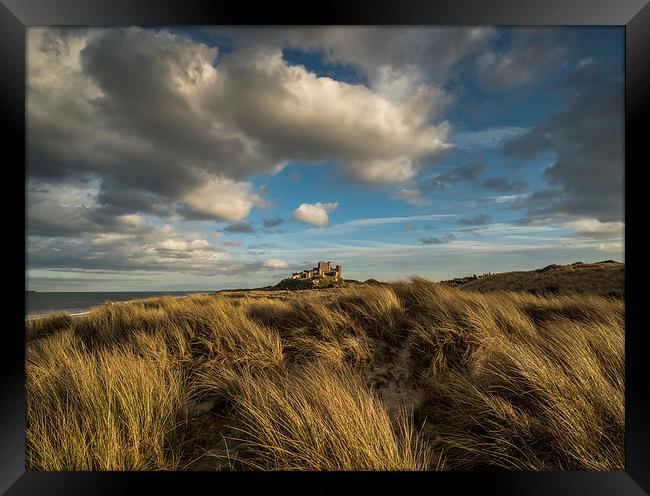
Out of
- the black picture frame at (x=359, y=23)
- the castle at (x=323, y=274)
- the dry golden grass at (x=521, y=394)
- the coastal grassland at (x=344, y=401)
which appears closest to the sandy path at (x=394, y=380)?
the coastal grassland at (x=344, y=401)

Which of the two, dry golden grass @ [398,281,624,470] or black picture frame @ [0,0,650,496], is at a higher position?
black picture frame @ [0,0,650,496]

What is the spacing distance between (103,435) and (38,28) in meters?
2.77

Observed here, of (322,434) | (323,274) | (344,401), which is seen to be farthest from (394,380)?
(323,274)

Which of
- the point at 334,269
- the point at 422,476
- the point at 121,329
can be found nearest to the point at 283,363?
the point at 422,476

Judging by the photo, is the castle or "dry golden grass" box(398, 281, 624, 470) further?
the castle

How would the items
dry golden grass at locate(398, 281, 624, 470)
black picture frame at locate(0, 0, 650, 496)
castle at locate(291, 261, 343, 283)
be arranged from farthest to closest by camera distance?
1. castle at locate(291, 261, 343, 283)
2. dry golden grass at locate(398, 281, 624, 470)
3. black picture frame at locate(0, 0, 650, 496)

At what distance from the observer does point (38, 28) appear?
1.95 m

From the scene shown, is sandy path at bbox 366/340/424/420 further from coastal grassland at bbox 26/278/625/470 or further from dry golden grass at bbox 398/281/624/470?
dry golden grass at bbox 398/281/624/470

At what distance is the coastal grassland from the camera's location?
1868mm

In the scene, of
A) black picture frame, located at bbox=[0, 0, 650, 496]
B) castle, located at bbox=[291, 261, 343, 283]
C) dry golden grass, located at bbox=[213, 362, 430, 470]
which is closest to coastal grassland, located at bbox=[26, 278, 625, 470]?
dry golden grass, located at bbox=[213, 362, 430, 470]

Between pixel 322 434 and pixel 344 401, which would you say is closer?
pixel 322 434

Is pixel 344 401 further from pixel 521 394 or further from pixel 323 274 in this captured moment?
pixel 323 274

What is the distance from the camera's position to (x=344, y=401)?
6.82ft

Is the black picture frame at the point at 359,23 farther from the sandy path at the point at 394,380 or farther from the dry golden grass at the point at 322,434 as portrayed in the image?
the sandy path at the point at 394,380
